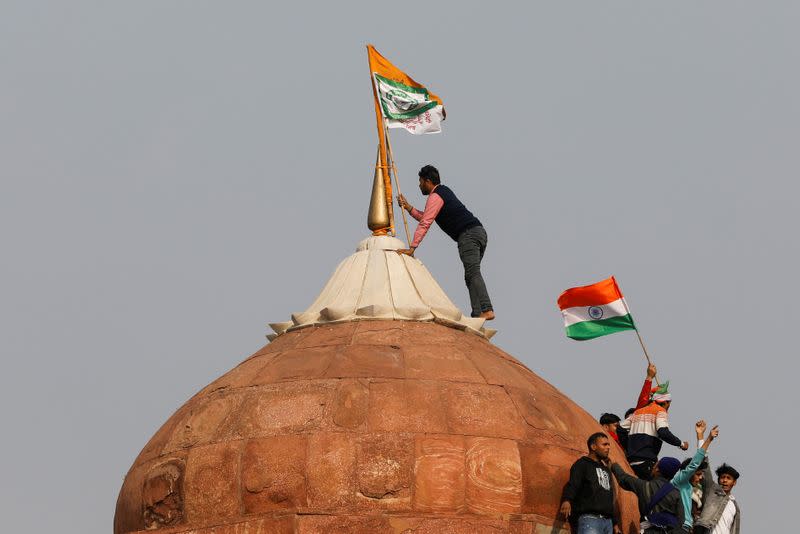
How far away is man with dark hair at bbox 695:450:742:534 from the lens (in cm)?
2384

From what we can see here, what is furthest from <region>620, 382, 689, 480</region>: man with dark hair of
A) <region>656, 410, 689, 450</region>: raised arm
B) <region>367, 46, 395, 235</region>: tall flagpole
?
<region>367, 46, 395, 235</region>: tall flagpole

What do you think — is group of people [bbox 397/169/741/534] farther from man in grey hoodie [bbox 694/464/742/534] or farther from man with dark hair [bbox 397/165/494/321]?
man with dark hair [bbox 397/165/494/321]

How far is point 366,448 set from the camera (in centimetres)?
2430

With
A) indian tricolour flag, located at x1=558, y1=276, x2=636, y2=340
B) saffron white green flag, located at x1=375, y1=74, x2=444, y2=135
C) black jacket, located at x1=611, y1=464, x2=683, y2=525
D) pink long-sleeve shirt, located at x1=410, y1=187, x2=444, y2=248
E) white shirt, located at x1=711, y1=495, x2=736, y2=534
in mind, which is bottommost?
white shirt, located at x1=711, y1=495, x2=736, y2=534

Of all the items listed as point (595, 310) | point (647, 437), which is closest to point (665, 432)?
point (647, 437)

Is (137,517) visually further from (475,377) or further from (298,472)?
(475,377)

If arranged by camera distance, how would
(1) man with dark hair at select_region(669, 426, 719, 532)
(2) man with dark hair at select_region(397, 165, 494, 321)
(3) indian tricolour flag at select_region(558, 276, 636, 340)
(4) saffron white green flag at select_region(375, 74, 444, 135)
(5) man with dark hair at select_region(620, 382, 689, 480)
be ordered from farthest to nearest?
(4) saffron white green flag at select_region(375, 74, 444, 135), (3) indian tricolour flag at select_region(558, 276, 636, 340), (2) man with dark hair at select_region(397, 165, 494, 321), (5) man with dark hair at select_region(620, 382, 689, 480), (1) man with dark hair at select_region(669, 426, 719, 532)

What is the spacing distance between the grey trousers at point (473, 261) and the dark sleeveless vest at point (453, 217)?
0.27 feet

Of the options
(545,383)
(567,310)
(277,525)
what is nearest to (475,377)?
(545,383)

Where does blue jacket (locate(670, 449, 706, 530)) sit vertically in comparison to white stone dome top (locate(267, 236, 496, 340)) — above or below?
below

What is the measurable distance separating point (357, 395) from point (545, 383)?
288cm

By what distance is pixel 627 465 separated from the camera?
2594cm

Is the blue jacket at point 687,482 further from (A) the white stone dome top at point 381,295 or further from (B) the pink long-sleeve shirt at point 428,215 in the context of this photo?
(B) the pink long-sleeve shirt at point 428,215

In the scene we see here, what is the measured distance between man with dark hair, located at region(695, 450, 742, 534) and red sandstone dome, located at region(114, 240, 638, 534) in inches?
59.8
